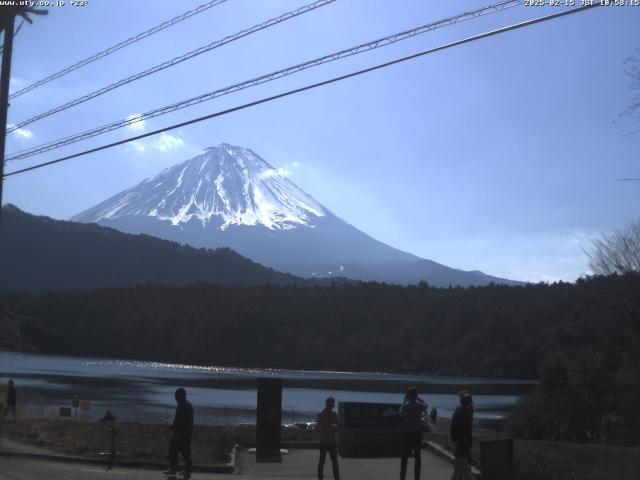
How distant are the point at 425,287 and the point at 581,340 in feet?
229

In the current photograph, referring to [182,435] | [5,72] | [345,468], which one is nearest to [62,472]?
[182,435]

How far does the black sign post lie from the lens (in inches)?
610

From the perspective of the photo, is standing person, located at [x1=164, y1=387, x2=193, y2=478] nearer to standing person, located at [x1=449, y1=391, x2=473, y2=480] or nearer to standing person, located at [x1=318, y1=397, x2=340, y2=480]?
standing person, located at [x1=318, y1=397, x2=340, y2=480]

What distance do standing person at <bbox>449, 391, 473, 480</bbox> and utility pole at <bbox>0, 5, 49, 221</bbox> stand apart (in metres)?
9.80

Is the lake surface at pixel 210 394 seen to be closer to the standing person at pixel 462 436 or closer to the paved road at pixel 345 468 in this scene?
the paved road at pixel 345 468

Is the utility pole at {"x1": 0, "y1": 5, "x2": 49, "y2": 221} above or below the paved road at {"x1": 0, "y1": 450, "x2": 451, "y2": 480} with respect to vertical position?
above

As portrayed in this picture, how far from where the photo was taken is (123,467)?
13.9 meters

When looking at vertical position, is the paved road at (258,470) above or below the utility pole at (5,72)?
below

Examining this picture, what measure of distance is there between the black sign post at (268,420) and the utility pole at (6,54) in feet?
20.9

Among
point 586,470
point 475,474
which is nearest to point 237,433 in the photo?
point 475,474

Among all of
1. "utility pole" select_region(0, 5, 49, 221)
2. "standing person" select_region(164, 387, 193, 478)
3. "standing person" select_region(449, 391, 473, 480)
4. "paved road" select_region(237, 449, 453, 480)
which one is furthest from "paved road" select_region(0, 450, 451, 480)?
"utility pole" select_region(0, 5, 49, 221)

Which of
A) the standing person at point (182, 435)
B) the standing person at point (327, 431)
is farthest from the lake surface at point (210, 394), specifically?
the standing person at point (327, 431)

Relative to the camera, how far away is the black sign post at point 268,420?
1550 centimetres

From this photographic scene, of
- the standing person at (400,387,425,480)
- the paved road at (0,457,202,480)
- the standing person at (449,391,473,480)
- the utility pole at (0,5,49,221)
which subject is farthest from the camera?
the utility pole at (0,5,49,221)
